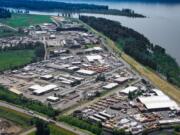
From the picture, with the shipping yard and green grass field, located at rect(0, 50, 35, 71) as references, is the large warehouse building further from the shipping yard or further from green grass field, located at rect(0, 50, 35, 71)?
green grass field, located at rect(0, 50, 35, 71)

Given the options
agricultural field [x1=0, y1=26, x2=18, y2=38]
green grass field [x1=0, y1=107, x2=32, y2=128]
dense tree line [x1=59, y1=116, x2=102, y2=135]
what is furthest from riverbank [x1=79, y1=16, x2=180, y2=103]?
agricultural field [x1=0, y1=26, x2=18, y2=38]

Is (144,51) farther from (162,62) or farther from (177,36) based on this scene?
(177,36)

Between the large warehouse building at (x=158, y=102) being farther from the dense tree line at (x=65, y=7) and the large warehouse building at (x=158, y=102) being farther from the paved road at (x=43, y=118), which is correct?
the dense tree line at (x=65, y=7)

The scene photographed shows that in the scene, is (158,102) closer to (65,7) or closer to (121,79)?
(121,79)

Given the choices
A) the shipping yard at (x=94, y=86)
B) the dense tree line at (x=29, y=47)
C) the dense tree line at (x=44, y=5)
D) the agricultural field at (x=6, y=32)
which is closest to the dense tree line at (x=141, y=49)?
the shipping yard at (x=94, y=86)

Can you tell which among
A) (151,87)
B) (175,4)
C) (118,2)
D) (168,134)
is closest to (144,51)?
(151,87)
